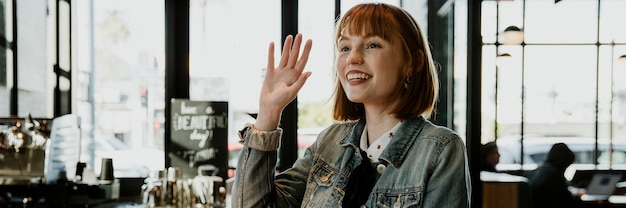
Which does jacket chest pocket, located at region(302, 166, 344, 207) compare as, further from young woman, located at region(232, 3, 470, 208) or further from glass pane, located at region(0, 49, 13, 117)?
glass pane, located at region(0, 49, 13, 117)

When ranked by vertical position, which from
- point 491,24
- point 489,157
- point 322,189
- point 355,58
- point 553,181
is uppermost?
point 491,24

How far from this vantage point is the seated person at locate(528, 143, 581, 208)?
15.2ft

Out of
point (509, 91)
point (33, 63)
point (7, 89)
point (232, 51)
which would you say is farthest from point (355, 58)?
point (509, 91)

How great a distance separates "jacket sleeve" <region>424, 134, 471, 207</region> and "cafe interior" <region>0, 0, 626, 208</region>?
7.02 ft

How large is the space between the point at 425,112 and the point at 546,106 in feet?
18.7

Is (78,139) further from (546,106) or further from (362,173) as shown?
(546,106)

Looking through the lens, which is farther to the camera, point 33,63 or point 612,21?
point 612,21

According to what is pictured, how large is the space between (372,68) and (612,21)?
6033mm

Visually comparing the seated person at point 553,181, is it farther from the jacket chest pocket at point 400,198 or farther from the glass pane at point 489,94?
the jacket chest pocket at point 400,198

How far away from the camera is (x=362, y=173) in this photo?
0.97m

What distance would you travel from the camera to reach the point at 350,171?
3.23ft

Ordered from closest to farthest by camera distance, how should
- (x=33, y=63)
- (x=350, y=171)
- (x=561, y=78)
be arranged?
(x=350, y=171) → (x=33, y=63) → (x=561, y=78)

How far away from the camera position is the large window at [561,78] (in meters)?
5.85

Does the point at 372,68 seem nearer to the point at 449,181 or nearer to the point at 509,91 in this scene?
the point at 449,181
